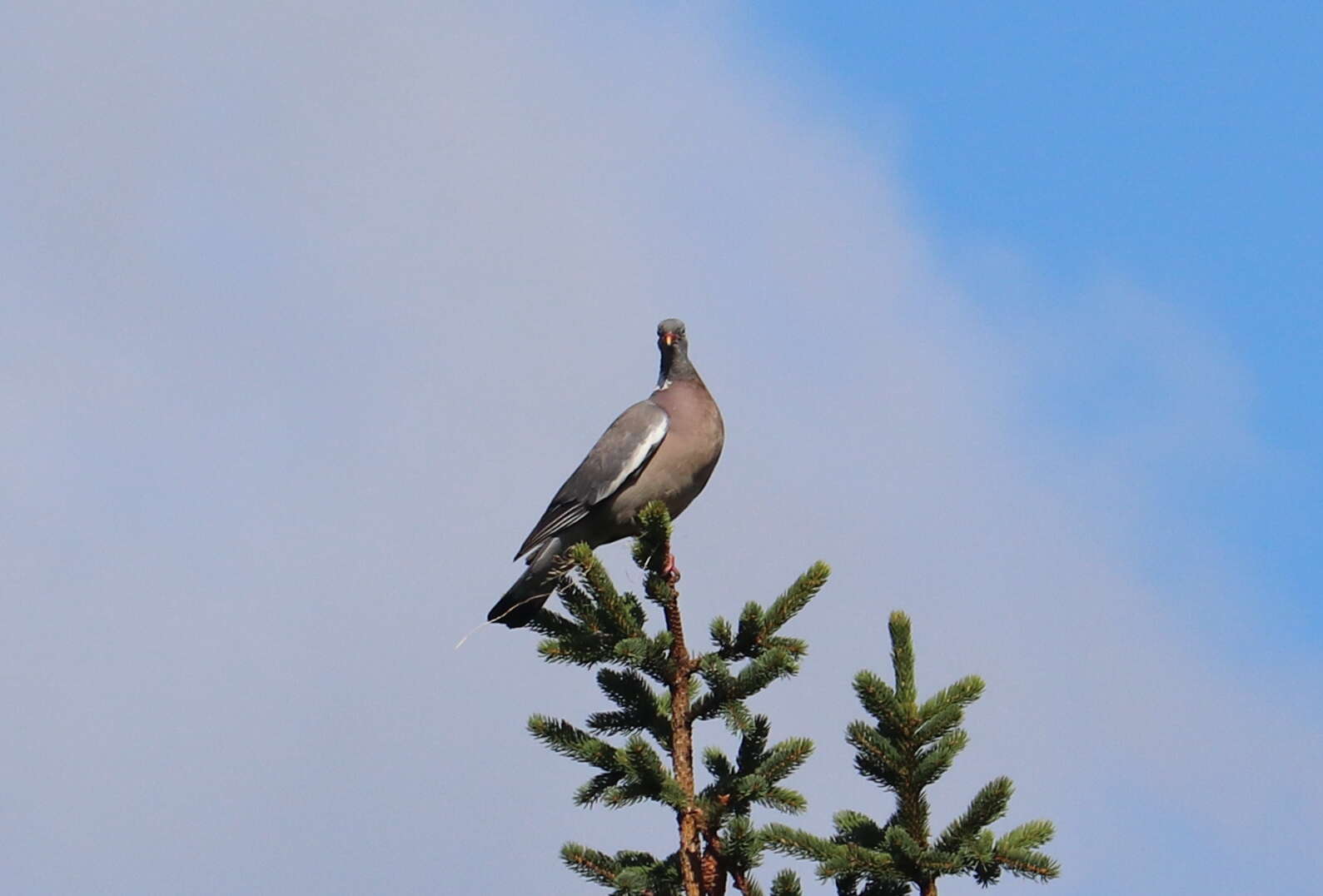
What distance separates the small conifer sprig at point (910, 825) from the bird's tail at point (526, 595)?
2545 mm

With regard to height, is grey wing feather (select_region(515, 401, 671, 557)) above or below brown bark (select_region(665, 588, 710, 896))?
above

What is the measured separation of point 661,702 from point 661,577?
22.4 inches

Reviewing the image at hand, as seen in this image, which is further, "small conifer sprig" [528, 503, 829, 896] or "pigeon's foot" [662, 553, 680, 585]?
"pigeon's foot" [662, 553, 680, 585]

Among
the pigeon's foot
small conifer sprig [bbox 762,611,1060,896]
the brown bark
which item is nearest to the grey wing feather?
the pigeon's foot

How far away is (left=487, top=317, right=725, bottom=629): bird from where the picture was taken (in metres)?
7.42

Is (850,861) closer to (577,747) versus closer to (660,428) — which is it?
(577,747)

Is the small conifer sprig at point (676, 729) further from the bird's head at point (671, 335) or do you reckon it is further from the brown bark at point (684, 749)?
the bird's head at point (671, 335)

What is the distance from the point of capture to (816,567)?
5.09 metres

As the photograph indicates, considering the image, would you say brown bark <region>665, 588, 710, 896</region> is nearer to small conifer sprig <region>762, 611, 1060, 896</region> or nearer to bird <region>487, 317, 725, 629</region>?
small conifer sprig <region>762, 611, 1060, 896</region>

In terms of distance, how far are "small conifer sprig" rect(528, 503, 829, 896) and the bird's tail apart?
1.54 metres

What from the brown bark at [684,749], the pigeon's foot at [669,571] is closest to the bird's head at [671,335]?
the pigeon's foot at [669,571]

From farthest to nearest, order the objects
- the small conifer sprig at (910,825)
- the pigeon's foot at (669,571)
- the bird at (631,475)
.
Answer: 1. the bird at (631,475)
2. the pigeon's foot at (669,571)
3. the small conifer sprig at (910,825)

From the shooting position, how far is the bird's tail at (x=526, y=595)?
686 cm

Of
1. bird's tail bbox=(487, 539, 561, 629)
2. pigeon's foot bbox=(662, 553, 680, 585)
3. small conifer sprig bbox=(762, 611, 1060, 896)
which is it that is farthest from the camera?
bird's tail bbox=(487, 539, 561, 629)
